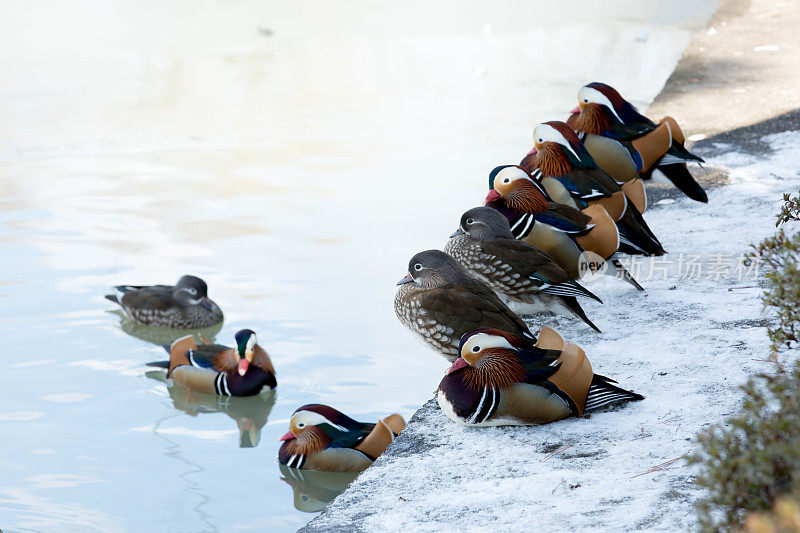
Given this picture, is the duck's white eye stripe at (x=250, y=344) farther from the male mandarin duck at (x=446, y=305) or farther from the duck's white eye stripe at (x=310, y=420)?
the male mandarin duck at (x=446, y=305)

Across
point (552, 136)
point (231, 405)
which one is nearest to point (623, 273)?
point (552, 136)

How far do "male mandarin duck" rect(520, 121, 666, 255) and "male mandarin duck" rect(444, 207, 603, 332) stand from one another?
0.67 m

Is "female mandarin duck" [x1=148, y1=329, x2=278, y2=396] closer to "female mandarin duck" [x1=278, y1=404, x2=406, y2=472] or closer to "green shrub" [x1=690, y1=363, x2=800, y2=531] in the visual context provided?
"female mandarin duck" [x1=278, y1=404, x2=406, y2=472]

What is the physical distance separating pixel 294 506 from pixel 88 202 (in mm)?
4403

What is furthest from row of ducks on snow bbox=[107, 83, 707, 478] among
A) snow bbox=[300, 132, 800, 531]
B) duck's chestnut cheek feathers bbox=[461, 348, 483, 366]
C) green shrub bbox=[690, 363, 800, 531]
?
green shrub bbox=[690, 363, 800, 531]

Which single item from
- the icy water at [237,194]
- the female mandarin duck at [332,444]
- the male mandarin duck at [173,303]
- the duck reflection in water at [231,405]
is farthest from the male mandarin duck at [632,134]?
the male mandarin duck at [173,303]

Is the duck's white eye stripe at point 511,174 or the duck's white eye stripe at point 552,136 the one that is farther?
the duck's white eye stripe at point 552,136

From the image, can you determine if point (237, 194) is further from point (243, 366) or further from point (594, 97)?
point (594, 97)

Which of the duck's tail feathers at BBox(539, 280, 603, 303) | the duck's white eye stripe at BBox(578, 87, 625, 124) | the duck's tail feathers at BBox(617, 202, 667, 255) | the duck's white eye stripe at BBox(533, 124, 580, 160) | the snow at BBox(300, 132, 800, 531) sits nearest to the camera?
the snow at BBox(300, 132, 800, 531)

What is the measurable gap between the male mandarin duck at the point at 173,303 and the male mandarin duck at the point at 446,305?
2.40m

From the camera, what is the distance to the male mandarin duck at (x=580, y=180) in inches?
189

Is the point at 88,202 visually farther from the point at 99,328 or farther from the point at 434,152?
the point at 434,152

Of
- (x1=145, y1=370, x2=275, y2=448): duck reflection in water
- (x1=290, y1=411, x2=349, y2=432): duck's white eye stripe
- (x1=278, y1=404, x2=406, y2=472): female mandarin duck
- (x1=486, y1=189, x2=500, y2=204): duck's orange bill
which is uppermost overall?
(x1=486, y1=189, x2=500, y2=204): duck's orange bill

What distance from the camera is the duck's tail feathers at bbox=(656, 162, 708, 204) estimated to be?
212 inches
